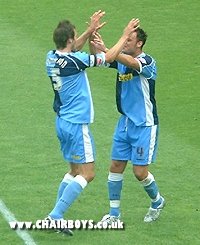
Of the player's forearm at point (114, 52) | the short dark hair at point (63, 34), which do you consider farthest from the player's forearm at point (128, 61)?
the short dark hair at point (63, 34)

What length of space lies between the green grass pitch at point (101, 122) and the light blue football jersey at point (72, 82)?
1300mm

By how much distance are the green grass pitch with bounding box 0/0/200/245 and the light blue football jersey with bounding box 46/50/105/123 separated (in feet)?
4.27

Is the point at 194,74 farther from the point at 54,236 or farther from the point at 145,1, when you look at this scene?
the point at 54,236

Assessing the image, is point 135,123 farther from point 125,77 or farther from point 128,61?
point 128,61

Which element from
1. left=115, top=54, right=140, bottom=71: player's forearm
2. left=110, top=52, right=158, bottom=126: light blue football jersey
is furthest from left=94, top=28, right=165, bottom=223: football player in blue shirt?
left=115, top=54, right=140, bottom=71: player's forearm

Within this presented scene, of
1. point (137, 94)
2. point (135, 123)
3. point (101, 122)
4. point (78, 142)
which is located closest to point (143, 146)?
point (135, 123)

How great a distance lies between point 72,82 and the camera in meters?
9.83

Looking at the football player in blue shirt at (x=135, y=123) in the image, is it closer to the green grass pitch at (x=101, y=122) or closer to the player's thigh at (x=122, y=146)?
the player's thigh at (x=122, y=146)

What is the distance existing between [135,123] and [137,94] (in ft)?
1.06

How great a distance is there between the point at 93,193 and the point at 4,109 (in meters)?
4.32

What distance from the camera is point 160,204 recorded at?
413 inches

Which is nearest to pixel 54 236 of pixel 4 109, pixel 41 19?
pixel 4 109

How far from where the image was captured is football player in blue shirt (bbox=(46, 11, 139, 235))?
9727 millimetres

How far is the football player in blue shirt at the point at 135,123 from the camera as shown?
10.2 meters
